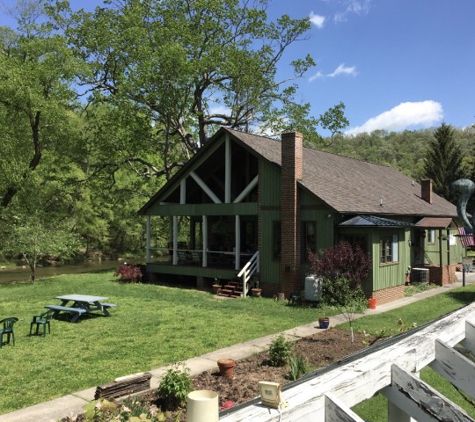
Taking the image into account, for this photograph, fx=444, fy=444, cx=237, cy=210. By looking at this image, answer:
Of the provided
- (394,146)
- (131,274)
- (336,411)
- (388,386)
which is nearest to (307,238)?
(131,274)

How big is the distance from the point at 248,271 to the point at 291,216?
3148 mm

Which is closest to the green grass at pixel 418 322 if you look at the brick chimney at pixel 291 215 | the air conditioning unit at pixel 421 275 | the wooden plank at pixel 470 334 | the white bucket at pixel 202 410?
the air conditioning unit at pixel 421 275

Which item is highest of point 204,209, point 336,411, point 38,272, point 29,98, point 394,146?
point 394,146

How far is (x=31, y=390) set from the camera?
7.90m

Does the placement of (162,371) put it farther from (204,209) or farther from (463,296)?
(463,296)

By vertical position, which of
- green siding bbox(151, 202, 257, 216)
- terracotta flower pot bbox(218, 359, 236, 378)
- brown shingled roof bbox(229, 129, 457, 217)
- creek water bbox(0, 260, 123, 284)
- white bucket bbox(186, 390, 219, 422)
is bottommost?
creek water bbox(0, 260, 123, 284)

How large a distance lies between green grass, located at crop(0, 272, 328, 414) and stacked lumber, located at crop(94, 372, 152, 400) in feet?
4.73

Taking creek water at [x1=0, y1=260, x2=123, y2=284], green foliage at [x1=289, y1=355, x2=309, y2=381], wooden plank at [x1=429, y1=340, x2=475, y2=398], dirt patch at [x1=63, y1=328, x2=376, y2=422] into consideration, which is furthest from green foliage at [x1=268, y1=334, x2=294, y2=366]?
creek water at [x1=0, y1=260, x2=123, y2=284]

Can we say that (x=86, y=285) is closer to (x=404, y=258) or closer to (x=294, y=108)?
(x=404, y=258)

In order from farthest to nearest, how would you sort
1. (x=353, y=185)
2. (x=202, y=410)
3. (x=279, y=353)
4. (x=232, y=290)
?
(x=353, y=185) < (x=232, y=290) < (x=279, y=353) < (x=202, y=410)

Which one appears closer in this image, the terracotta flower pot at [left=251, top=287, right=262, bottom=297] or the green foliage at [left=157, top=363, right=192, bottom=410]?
the green foliage at [left=157, top=363, right=192, bottom=410]

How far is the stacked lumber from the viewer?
6539mm

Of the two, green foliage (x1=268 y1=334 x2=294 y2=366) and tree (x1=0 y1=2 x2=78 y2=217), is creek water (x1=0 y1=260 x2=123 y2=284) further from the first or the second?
green foliage (x1=268 y1=334 x2=294 y2=366)

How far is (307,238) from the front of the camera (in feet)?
60.2
